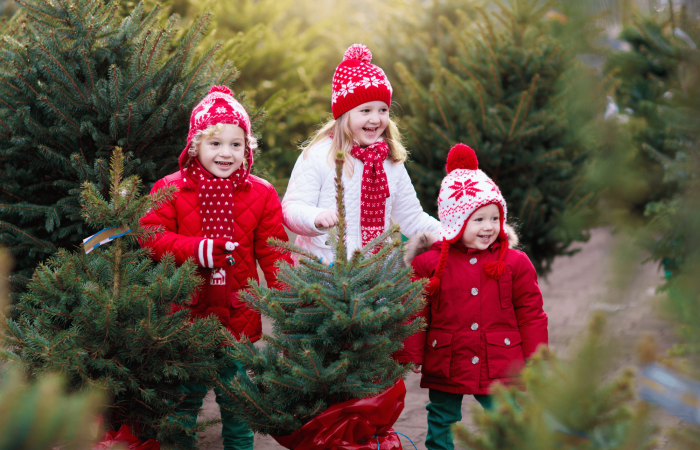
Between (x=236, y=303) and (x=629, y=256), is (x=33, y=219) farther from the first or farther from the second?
(x=629, y=256)

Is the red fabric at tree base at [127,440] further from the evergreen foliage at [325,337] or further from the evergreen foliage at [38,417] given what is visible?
the evergreen foliage at [38,417]

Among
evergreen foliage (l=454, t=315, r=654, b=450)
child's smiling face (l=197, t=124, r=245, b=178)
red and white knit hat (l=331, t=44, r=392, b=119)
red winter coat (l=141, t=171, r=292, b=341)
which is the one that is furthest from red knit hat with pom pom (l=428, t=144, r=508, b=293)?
evergreen foliage (l=454, t=315, r=654, b=450)

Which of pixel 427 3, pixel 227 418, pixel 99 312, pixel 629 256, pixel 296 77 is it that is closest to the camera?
pixel 629 256

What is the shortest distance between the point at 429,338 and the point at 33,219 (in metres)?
2.23

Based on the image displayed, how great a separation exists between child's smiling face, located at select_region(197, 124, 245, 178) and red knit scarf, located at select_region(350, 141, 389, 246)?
2.17 ft

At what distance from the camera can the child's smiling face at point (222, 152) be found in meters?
3.13

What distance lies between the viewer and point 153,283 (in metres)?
2.61

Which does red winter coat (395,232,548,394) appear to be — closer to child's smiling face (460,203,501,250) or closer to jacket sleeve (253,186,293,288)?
child's smiling face (460,203,501,250)

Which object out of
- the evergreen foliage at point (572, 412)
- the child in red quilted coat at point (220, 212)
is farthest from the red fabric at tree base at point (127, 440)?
the evergreen foliage at point (572, 412)

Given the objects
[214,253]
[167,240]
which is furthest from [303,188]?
[167,240]

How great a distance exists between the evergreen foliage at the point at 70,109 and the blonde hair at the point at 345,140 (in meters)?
0.77

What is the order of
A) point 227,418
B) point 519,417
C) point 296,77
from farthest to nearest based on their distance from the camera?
point 296,77 < point 227,418 < point 519,417

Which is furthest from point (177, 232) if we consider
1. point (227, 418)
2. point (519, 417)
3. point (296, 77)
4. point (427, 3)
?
point (427, 3)

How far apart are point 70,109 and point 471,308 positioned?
2322mm
